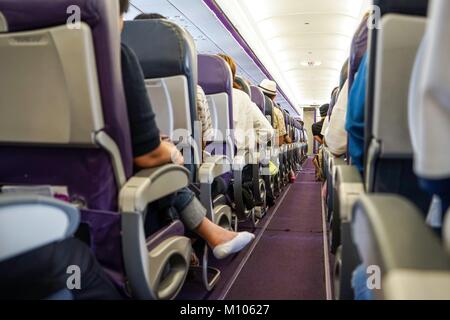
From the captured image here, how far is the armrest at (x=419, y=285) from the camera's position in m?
0.57

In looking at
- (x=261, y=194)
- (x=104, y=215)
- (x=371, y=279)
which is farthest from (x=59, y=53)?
(x=261, y=194)

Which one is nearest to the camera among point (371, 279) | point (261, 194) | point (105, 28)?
point (371, 279)

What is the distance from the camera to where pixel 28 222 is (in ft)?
2.62

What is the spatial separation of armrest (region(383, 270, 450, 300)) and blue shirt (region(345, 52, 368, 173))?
37.1 inches

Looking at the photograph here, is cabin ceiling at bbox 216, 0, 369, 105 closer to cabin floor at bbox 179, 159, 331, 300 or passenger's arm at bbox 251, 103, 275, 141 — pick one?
passenger's arm at bbox 251, 103, 275, 141

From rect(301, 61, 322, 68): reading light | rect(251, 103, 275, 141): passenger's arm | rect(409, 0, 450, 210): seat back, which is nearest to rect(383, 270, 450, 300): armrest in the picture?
rect(409, 0, 450, 210): seat back

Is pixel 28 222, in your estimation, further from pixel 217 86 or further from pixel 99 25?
pixel 217 86

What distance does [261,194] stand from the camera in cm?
391

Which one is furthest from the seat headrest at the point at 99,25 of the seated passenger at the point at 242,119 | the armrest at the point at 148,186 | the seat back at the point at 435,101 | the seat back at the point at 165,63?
the seated passenger at the point at 242,119

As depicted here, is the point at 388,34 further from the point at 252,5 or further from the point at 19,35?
the point at 252,5

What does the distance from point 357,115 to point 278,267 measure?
139cm

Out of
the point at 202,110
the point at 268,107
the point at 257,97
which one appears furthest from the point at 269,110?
the point at 202,110

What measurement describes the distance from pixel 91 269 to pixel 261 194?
2.81 meters

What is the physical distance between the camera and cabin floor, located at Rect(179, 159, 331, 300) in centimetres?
212
